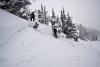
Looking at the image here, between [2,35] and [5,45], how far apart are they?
1054 millimetres

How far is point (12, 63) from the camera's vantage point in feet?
16.7

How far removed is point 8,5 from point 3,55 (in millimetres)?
12087

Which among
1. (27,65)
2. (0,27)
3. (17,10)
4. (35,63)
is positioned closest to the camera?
(27,65)

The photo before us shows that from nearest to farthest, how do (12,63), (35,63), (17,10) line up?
(12,63) → (35,63) → (17,10)

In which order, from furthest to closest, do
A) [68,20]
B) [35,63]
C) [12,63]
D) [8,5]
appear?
[68,20] < [8,5] < [35,63] < [12,63]

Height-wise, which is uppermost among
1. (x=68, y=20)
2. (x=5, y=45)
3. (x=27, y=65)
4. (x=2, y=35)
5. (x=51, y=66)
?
(x=68, y=20)

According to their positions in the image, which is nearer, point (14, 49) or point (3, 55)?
point (3, 55)

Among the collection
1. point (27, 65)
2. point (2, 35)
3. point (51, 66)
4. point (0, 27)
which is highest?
point (0, 27)

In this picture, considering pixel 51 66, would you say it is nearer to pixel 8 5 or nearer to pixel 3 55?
pixel 3 55

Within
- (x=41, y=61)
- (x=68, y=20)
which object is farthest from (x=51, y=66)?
(x=68, y=20)

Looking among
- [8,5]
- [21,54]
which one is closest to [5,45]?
[21,54]

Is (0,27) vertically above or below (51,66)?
above

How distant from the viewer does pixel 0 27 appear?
23.4ft

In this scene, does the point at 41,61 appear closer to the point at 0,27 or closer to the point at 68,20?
the point at 0,27
